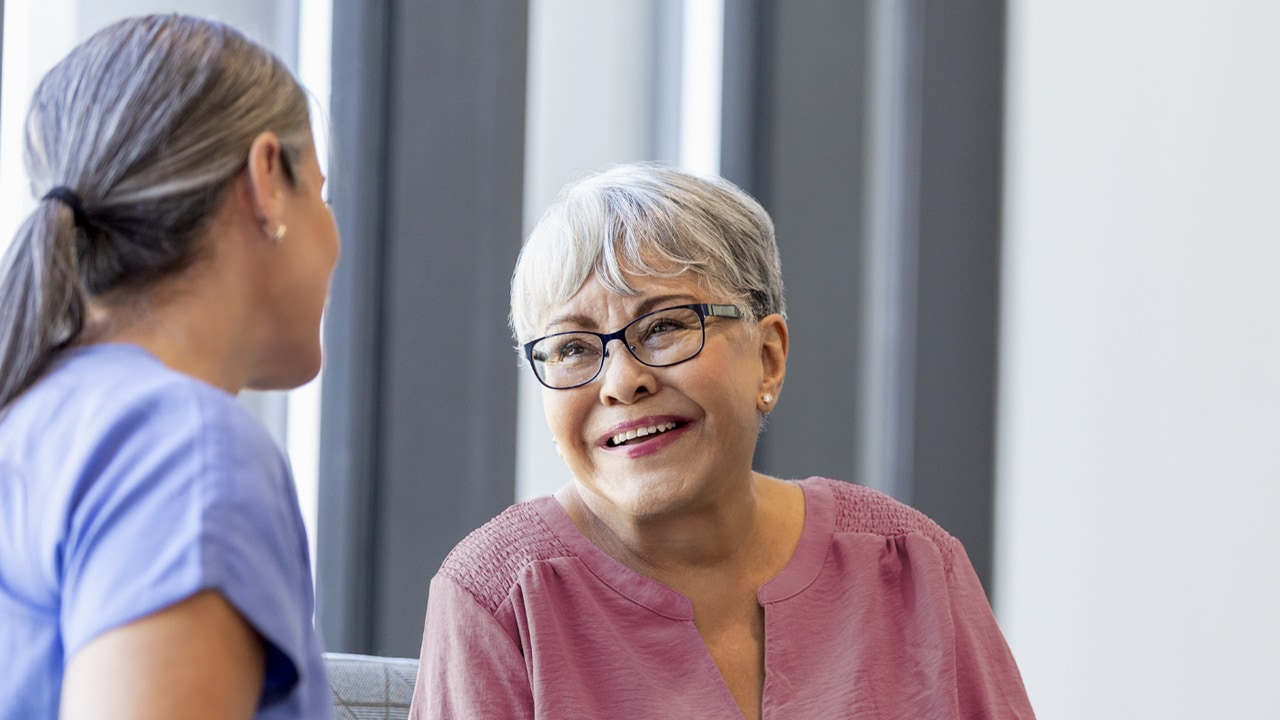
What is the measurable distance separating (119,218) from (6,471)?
0.19m

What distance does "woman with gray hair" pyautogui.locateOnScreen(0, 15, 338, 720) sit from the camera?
759 mm

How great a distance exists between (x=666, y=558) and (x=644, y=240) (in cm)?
41

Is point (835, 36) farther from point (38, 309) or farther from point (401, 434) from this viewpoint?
point (38, 309)

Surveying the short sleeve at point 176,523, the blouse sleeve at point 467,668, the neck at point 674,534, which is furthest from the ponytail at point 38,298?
the neck at point 674,534

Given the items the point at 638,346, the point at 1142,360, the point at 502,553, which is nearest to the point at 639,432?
the point at 638,346

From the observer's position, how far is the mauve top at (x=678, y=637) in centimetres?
151

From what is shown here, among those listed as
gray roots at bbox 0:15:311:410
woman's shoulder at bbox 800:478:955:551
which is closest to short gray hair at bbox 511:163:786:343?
woman's shoulder at bbox 800:478:955:551

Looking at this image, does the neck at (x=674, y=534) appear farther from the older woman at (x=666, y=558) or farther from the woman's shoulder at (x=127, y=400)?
the woman's shoulder at (x=127, y=400)

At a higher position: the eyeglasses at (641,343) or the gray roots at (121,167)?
the gray roots at (121,167)

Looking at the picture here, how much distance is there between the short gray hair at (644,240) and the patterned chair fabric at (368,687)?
1.51 feet

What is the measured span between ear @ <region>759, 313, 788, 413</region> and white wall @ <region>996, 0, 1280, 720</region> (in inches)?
37.6

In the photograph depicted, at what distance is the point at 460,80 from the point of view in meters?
2.07

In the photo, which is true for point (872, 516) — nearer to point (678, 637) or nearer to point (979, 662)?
point (979, 662)

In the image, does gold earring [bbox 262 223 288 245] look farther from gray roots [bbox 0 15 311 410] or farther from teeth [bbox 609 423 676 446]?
teeth [bbox 609 423 676 446]
